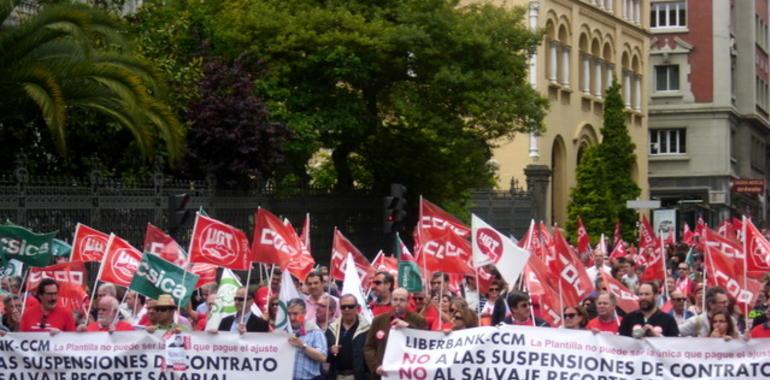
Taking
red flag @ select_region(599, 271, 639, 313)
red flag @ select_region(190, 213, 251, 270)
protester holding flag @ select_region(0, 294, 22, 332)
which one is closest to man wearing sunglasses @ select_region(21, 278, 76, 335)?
protester holding flag @ select_region(0, 294, 22, 332)

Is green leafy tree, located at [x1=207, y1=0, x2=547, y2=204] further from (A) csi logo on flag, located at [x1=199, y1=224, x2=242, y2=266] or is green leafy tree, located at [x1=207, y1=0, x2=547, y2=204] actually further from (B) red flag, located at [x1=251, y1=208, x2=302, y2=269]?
(B) red flag, located at [x1=251, y1=208, x2=302, y2=269]

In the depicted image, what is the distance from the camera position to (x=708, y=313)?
15758 millimetres

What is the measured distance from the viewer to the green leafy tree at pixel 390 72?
120ft

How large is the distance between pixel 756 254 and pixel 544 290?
3217 millimetres

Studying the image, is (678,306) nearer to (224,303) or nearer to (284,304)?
(224,303)

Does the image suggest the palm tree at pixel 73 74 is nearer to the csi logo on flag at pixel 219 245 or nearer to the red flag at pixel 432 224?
the red flag at pixel 432 224

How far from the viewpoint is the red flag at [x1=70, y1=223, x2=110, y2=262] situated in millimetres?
19516

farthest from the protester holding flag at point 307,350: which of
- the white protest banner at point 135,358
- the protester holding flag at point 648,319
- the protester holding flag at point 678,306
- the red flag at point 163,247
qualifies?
the protester holding flag at point 678,306

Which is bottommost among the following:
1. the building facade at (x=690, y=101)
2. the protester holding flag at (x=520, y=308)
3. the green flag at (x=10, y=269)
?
the protester holding flag at (x=520, y=308)

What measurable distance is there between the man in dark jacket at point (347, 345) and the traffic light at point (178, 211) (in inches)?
501

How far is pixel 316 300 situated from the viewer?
16.1 meters

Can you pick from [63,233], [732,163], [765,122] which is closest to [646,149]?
[732,163]

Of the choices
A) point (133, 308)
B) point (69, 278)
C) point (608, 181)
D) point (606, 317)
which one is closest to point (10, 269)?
point (69, 278)

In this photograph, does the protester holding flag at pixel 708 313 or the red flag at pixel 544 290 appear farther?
the red flag at pixel 544 290
